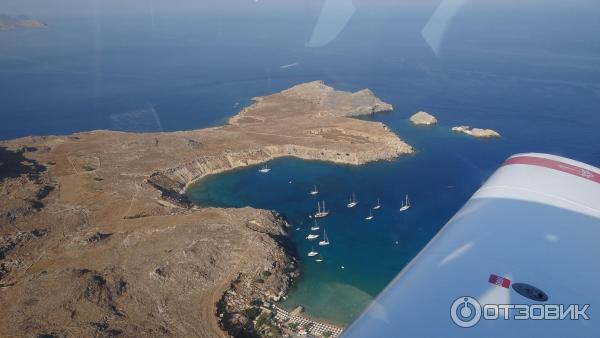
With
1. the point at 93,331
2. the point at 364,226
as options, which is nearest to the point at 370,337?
the point at 93,331

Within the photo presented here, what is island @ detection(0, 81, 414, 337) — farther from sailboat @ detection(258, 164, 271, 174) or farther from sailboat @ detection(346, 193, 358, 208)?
sailboat @ detection(346, 193, 358, 208)

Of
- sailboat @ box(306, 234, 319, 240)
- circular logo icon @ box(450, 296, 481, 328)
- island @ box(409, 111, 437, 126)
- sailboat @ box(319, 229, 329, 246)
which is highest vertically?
circular logo icon @ box(450, 296, 481, 328)

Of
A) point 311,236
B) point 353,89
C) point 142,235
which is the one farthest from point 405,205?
point 353,89

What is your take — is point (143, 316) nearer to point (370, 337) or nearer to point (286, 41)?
point (370, 337)

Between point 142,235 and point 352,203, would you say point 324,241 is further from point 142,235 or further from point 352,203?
point 142,235

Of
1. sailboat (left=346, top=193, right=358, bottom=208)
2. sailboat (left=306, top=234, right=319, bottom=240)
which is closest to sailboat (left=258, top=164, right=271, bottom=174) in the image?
sailboat (left=346, top=193, right=358, bottom=208)

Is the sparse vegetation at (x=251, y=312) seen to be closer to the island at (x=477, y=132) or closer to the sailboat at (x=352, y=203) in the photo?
the sailboat at (x=352, y=203)

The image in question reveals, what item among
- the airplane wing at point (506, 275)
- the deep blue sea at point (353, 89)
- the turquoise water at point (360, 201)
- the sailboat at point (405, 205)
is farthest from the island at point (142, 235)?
the airplane wing at point (506, 275)
